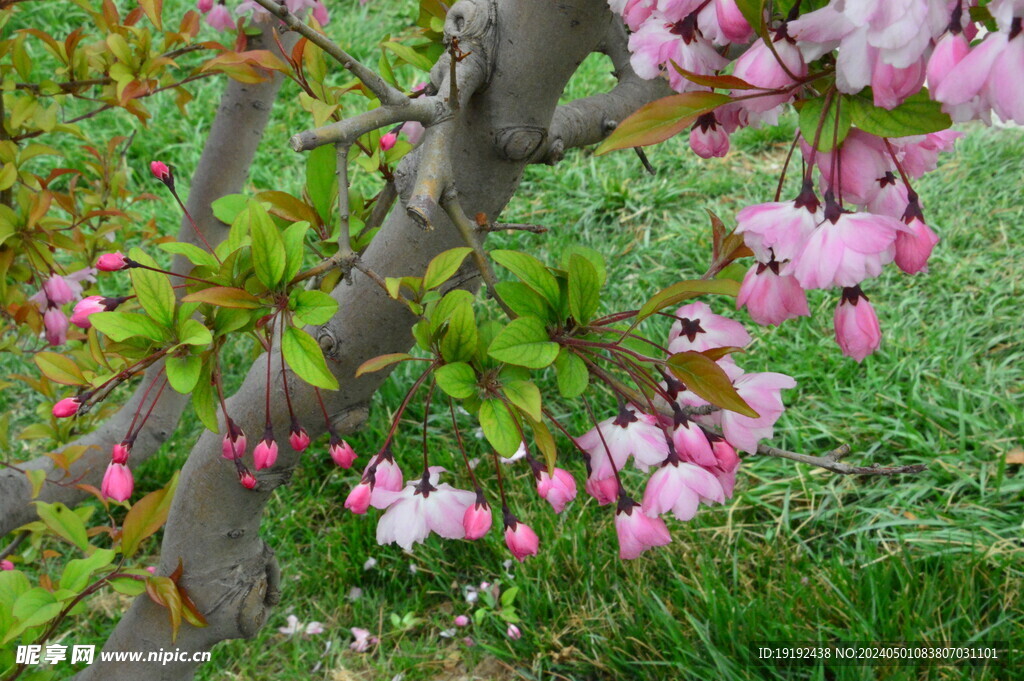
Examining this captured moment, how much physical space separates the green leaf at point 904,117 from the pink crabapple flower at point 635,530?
44 cm

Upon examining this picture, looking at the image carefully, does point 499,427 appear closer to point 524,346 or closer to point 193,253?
point 524,346

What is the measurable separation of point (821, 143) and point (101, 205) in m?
1.61

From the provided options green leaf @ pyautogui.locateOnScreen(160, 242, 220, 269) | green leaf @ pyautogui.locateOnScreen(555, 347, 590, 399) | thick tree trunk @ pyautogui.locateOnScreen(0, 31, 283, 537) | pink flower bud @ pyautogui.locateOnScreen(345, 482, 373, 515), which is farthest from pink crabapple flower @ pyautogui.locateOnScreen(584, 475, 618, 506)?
thick tree trunk @ pyautogui.locateOnScreen(0, 31, 283, 537)

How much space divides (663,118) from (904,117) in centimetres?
15

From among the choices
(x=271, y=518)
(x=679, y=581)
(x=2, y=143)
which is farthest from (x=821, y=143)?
(x=271, y=518)

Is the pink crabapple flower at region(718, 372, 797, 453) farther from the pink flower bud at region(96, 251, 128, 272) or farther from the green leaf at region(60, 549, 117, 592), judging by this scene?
the green leaf at region(60, 549, 117, 592)

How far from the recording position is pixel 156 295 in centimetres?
77

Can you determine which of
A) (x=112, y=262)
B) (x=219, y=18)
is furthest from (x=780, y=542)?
(x=219, y=18)

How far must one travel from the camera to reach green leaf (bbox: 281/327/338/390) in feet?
2.37

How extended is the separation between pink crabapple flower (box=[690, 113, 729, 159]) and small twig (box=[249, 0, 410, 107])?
237 millimetres

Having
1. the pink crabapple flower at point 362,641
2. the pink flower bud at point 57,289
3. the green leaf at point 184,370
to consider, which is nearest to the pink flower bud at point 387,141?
the green leaf at point 184,370

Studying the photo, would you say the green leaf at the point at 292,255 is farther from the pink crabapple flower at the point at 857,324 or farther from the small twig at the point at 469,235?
the pink crabapple flower at the point at 857,324

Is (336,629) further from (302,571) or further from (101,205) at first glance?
(101,205)

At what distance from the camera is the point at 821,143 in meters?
0.56
